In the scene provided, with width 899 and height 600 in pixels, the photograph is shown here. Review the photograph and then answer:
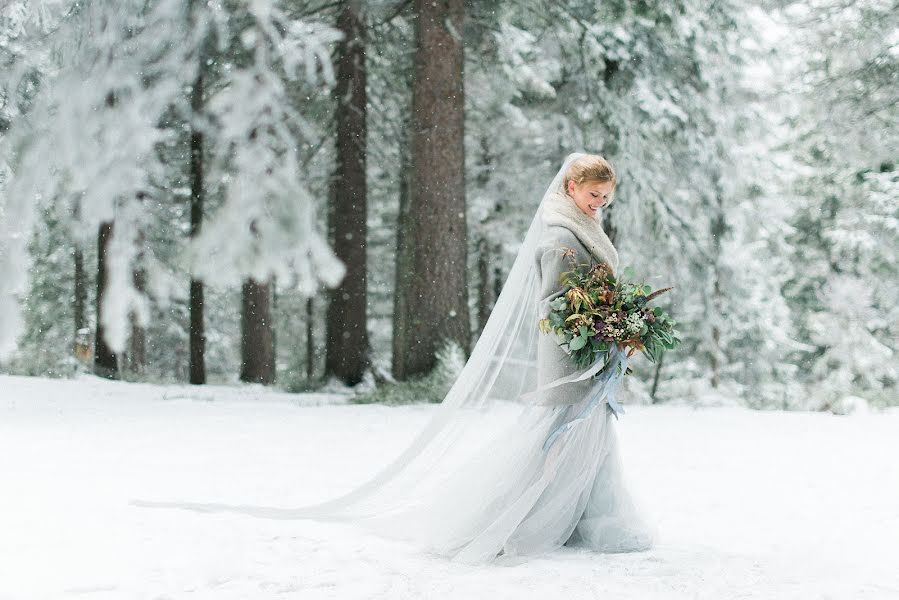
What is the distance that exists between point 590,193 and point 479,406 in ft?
4.43

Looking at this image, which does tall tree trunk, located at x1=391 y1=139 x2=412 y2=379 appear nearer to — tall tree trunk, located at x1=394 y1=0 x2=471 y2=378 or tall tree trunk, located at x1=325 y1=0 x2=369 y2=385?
tall tree trunk, located at x1=325 y1=0 x2=369 y2=385

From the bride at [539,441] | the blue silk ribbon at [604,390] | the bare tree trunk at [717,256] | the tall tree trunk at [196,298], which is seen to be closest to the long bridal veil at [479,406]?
the bride at [539,441]

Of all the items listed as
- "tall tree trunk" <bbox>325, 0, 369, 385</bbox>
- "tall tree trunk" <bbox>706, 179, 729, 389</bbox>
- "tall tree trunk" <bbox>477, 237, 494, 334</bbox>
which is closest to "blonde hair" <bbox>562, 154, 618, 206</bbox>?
"tall tree trunk" <bbox>325, 0, 369, 385</bbox>

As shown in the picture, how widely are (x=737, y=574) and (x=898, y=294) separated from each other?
2046 centimetres

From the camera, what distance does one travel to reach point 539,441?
15.7ft

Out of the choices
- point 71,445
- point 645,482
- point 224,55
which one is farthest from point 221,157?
point 645,482

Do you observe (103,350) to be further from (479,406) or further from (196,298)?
(479,406)

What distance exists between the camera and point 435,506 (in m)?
4.95

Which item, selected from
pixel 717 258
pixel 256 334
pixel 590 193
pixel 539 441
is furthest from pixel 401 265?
pixel 539 441

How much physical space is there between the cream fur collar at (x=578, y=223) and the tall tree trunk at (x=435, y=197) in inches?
262

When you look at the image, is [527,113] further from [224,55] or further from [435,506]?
[435,506]

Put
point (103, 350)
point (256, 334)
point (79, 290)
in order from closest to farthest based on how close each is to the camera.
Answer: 1. point (103, 350)
2. point (256, 334)
3. point (79, 290)

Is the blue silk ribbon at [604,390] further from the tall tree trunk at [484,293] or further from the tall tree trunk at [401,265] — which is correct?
the tall tree trunk at [484,293]

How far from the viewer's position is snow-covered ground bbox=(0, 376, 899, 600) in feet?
13.4
